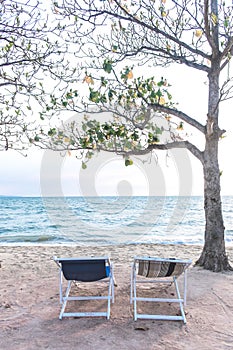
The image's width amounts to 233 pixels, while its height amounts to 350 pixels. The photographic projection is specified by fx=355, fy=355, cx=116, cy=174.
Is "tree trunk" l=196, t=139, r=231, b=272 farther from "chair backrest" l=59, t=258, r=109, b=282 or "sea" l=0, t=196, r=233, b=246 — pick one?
"sea" l=0, t=196, r=233, b=246

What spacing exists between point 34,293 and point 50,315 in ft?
2.95

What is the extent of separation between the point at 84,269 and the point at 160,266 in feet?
2.92

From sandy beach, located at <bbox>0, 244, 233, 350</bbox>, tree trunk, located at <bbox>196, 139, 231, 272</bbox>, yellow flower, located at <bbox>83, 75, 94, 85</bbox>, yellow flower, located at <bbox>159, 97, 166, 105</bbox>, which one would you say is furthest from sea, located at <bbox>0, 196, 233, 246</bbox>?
yellow flower, located at <bbox>83, 75, 94, 85</bbox>

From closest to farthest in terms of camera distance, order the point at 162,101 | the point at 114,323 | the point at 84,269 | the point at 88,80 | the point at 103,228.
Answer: the point at 114,323, the point at 84,269, the point at 88,80, the point at 162,101, the point at 103,228

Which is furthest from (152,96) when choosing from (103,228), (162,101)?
(103,228)

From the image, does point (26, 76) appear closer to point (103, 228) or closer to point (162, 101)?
point (162, 101)

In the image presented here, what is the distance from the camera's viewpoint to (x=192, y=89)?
6.69 m

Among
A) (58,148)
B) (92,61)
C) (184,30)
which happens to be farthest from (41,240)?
(184,30)

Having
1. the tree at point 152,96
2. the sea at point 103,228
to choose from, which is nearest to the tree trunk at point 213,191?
the tree at point 152,96

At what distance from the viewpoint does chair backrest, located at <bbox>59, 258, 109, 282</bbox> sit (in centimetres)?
407

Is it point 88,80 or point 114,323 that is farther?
point 88,80

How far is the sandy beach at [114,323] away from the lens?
11.1ft

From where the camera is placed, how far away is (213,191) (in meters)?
6.51

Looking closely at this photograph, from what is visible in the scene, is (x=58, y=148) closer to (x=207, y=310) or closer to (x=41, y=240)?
(x=207, y=310)
